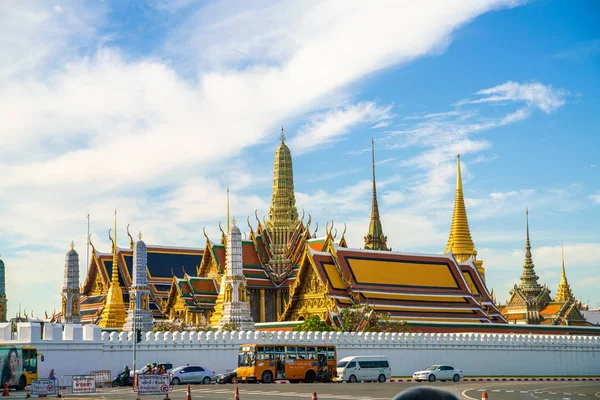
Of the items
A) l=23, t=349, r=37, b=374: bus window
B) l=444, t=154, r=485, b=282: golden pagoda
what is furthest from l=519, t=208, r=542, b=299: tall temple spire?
l=23, t=349, r=37, b=374: bus window

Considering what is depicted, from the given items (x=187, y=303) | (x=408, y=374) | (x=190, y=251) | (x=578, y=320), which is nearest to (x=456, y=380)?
(x=408, y=374)

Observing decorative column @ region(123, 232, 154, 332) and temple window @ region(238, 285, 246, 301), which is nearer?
temple window @ region(238, 285, 246, 301)

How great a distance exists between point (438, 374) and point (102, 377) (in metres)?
13.1

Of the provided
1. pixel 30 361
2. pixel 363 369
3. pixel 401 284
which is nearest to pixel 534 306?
pixel 401 284

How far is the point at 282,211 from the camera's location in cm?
6494

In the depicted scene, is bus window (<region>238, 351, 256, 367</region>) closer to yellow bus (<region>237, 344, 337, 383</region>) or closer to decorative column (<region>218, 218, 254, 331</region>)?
yellow bus (<region>237, 344, 337, 383</region>)

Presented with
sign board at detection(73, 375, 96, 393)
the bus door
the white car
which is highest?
the bus door

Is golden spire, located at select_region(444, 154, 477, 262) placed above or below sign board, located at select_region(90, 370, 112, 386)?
above

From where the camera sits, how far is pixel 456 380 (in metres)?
36.0

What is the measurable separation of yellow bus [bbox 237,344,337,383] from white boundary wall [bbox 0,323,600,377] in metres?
3.49

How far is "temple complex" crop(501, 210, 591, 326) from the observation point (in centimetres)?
7838

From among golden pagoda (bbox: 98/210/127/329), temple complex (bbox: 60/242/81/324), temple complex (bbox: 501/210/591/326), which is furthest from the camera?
temple complex (bbox: 501/210/591/326)

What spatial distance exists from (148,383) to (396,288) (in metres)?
31.1

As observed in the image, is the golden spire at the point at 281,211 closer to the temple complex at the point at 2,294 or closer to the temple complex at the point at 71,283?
the temple complex at the point at 71,283
